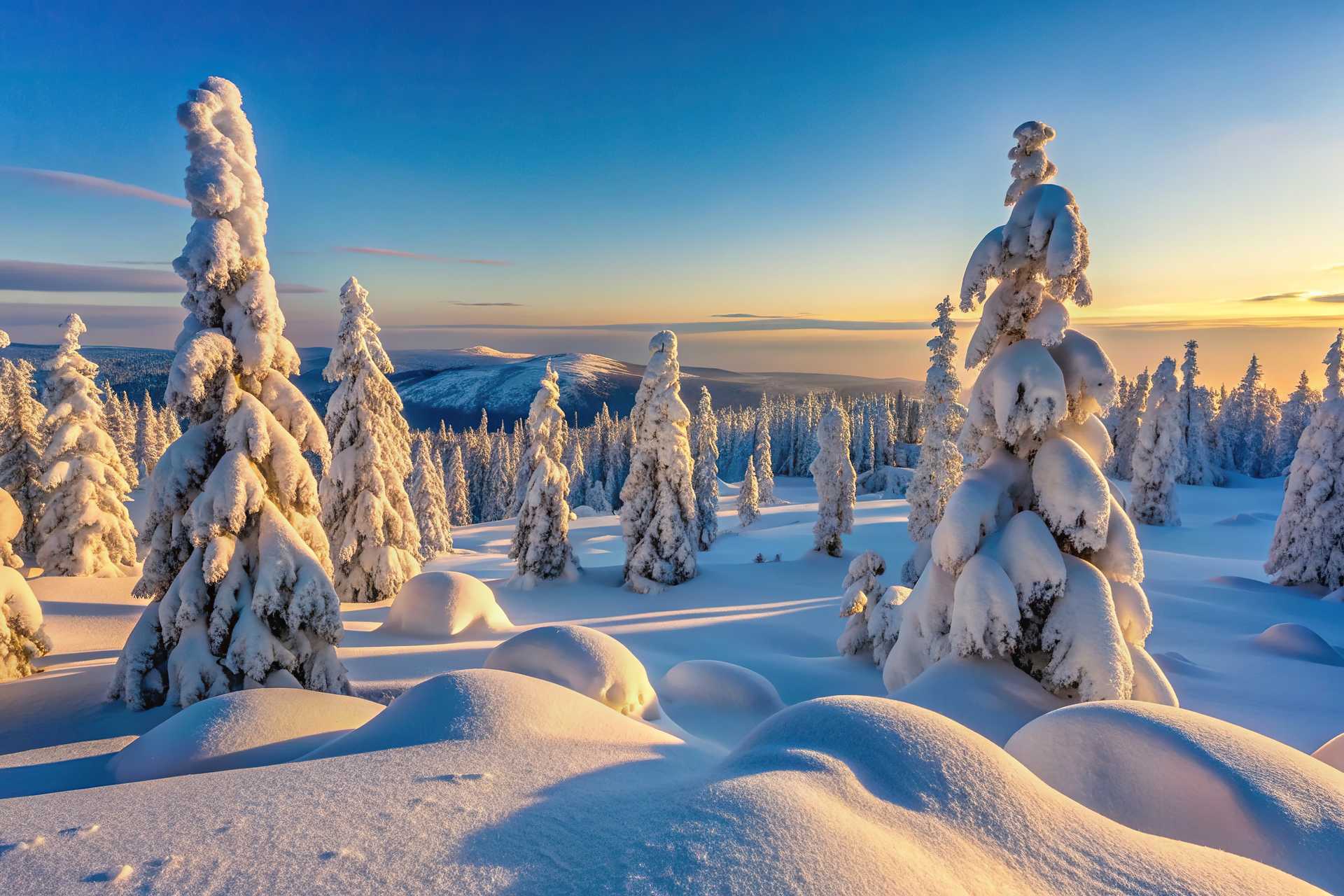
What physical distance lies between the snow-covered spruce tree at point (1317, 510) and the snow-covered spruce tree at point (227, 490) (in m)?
35.4

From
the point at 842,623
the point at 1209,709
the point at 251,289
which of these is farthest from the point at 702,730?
the point at 842,623

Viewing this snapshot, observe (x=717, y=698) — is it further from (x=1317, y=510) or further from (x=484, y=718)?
(x=1317, y=510)

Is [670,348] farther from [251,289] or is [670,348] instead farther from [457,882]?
[457,882]

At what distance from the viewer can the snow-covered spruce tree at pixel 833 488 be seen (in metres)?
35.2

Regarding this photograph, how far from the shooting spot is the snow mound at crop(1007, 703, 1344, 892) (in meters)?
4.25

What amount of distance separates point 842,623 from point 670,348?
1409cm

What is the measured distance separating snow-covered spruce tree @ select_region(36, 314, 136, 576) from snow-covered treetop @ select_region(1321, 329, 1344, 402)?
166 ft

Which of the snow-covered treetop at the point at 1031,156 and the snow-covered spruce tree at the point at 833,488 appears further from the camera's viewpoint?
the snow-covered spruce tree at the point at 833,488

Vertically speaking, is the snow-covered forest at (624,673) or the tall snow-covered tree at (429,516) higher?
the snow-covered forest at (624,673)

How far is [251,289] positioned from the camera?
33.3 ft

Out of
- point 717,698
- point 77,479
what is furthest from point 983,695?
point 77,479

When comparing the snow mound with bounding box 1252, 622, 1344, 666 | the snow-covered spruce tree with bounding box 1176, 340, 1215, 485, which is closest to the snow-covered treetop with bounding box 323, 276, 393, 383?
the snow mound with bounding box 1252, 622, 1344, 666

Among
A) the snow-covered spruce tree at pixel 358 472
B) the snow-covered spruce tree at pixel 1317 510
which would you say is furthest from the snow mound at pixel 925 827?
the snow-covered spruce tree at pixel 1317 510

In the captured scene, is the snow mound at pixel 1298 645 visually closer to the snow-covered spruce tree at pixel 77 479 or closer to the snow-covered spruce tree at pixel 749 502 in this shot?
the snow-covered spruce tree at pixel 749 502
